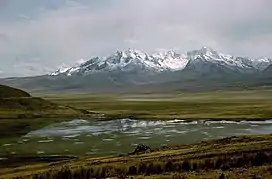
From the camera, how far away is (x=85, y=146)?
252 ft

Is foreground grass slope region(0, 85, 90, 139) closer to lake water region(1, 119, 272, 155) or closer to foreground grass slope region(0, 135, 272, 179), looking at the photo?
lake water region(1, 119, 272, 155)

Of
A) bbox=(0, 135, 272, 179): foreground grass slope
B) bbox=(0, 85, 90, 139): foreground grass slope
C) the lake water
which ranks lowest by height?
the lake water

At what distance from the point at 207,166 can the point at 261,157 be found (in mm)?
4020

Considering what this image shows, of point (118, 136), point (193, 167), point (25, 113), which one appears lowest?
point (118, 136)

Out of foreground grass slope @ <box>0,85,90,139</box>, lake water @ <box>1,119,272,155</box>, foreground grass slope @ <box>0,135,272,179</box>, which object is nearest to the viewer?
foreground grass slope @ <box>0,135,272,179</box>

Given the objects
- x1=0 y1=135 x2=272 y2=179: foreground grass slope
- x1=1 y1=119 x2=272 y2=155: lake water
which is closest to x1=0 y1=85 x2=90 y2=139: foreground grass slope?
x1=1 y1=119 x2=272 y2=155: lake water

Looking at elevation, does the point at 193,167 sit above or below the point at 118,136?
above

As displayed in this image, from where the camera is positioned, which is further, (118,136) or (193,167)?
(118,136)

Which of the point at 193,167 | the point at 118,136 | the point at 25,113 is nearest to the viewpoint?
the point at 193,167

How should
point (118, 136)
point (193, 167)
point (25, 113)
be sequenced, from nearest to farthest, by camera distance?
point (193, 167), point (118, 136), point (25, 113)

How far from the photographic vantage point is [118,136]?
9038 centimetres

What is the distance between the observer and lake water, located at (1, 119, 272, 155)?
73.5 metres

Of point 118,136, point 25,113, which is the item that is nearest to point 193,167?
point 118,136

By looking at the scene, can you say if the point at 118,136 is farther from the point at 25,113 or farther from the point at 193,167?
the point at 25,113
